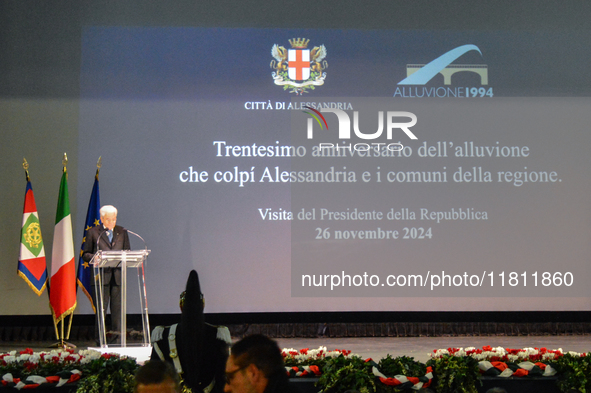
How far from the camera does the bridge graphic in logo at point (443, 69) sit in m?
6.75

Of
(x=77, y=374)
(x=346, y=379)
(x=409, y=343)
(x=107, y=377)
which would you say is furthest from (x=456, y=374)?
(x=409, y=343)

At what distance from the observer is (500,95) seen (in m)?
6.79

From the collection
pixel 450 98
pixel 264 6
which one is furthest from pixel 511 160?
pixel 264 6

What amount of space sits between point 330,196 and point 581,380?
3.89 metres

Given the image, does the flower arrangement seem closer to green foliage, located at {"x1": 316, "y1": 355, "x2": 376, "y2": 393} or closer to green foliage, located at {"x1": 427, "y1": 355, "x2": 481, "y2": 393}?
green foliage, located at {"x1": 316, "y1": 355, "x2": 376, "y2": 393}

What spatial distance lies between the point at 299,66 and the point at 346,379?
4452 millimetres

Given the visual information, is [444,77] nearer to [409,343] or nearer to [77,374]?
[409,343]

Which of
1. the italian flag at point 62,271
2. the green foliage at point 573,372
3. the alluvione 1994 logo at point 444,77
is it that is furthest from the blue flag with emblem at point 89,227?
the green foliage at point 573,372

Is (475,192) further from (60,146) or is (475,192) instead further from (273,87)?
(60,146)

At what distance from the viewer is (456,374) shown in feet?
9.66

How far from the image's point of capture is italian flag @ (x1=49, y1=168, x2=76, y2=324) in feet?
19.5

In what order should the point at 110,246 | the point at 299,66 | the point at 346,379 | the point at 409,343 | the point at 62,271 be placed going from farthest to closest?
the point at 299,66, the point at 409,343, the point at 62,271, the point at 110,246, the point at 346,379

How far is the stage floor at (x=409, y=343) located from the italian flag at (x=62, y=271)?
414 millimetres

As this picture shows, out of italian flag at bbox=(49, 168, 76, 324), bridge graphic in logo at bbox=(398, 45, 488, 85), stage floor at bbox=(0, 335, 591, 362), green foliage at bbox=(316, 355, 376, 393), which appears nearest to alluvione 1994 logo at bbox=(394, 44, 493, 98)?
bridge graphic in logo at bbox=(398, 45, 488, 85)
